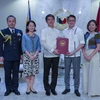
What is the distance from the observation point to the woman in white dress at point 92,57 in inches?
116

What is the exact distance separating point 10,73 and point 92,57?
1514 mm

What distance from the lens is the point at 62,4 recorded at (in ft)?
18.1

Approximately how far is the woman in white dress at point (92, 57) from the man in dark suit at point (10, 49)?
4.04 feet

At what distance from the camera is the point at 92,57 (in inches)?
117

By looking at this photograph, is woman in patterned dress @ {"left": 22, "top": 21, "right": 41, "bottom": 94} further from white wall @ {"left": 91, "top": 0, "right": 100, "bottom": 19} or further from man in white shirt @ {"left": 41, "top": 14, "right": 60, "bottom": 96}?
white wall @ {"left": 91, "top": 0, "right": 100, "bottom": 19}

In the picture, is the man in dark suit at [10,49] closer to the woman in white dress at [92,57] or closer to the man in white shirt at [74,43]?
the man in white shirt at [74,43]

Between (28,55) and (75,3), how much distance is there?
3.24m

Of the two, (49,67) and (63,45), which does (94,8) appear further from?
(49,67)

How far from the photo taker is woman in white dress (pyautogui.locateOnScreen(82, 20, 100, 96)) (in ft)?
9.66

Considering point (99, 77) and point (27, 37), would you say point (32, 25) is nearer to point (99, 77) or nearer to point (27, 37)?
point (27, 37)

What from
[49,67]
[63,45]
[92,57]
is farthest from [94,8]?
[49,67]

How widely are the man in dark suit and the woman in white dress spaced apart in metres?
1.23

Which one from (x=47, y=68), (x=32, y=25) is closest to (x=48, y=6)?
(x=32, y=25)

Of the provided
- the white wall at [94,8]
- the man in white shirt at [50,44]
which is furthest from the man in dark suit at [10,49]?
the white wall at [94,8]
